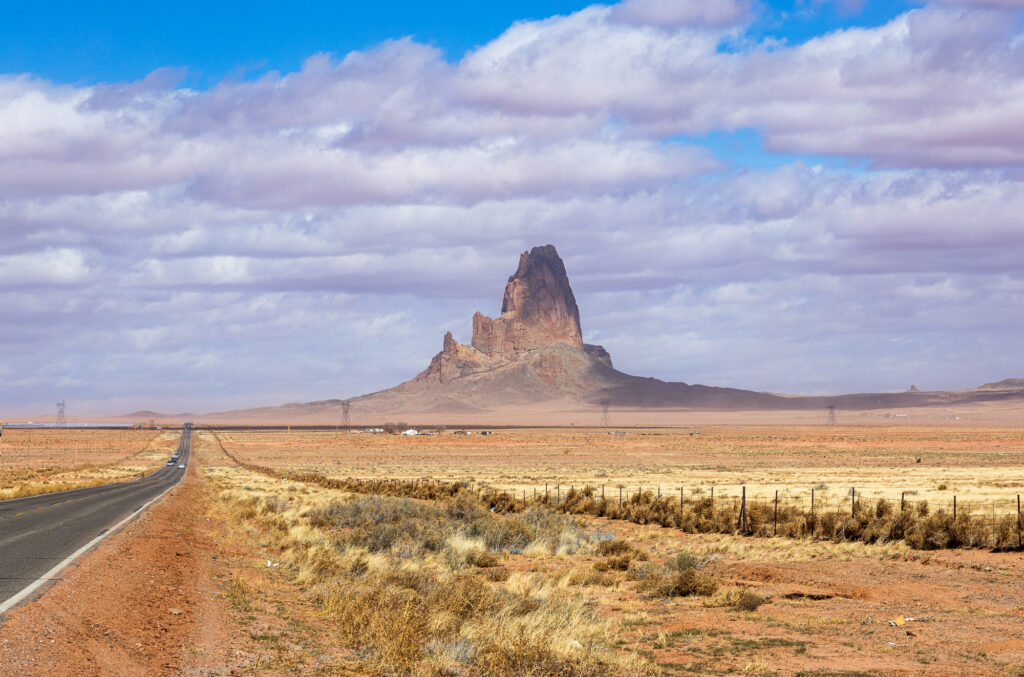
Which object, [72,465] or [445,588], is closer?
[445,588]

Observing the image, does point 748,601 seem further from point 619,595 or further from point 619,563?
point 619,563

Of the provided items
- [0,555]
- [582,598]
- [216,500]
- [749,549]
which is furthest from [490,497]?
[0,555]

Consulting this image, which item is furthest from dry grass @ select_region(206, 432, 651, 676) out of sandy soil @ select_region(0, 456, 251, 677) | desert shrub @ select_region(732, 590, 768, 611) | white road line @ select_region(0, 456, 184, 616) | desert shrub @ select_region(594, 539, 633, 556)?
desert shrub @ select_region(732, 590, 768, 611)

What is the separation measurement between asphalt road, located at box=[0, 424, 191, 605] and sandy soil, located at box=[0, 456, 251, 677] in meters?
0.67

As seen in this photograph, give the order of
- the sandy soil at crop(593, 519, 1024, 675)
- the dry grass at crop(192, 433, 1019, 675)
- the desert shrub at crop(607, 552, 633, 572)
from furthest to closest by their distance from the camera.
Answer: the desert shrub at crop(607, 552, 633, 572), the sandy soil at crop(593, 519, 1024, 675), the dry grass at crop(192, 433, 1019, 675)

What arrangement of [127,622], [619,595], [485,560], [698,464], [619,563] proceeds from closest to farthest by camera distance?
[127,622] → [619,595] → [485,560] → [619,563] → [698,464]

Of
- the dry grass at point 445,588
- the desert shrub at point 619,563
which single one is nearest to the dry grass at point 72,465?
the dry grass at point 445,588

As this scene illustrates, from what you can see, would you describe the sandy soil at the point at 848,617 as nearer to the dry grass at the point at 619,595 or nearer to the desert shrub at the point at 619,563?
the dry grass at the point at 619,595

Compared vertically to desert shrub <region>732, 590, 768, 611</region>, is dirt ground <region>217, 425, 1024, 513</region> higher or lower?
lower

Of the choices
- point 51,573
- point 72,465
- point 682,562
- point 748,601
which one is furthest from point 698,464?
point 51,573

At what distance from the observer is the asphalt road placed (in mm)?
14117

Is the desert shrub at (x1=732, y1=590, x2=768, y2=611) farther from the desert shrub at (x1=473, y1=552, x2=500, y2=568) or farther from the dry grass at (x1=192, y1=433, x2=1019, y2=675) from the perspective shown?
the desert shrub at (x1=473, y1=552, x2=500, y2=568)

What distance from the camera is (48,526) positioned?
860 inches

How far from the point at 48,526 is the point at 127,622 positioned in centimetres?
1273
